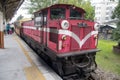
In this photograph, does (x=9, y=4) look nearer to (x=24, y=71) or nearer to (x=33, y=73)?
(x=24, y=71)

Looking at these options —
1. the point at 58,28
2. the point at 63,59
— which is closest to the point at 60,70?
the point at 63,59

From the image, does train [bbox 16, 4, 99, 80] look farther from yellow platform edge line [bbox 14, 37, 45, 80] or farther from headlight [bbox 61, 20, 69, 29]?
yellow platform edge line [bbox 14, 37, 45, 80]

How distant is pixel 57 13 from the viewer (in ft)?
23.5

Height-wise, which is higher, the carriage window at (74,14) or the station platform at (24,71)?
the carriage window at (74,14)

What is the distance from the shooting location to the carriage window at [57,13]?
23.1ft

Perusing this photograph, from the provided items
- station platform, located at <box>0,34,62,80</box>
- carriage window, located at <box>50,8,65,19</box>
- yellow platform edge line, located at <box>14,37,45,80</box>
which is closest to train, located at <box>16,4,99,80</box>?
carriage window, located at <box>50,8,65,19</box>

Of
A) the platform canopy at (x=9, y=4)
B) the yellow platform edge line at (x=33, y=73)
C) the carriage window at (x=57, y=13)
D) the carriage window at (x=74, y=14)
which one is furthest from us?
the platform canopy at (x=9, y=4)

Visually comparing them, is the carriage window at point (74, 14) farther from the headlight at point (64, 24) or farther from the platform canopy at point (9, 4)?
the platform canopy at point (9, 4)

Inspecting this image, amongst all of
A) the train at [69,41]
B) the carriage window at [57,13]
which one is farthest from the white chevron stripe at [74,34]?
the carriage window at [57,13]

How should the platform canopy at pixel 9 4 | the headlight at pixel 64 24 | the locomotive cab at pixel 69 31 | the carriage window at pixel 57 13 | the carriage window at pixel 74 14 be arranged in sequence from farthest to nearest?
the platform canopy at pixel 9 4
the carriage window at pixel 74 14
the carriage window at pixel 57 13
the locomotive cab at pixel 69 31
the headlight at pixel 64 24

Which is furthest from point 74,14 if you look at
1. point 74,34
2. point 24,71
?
point 24,71

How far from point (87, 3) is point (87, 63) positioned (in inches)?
1215

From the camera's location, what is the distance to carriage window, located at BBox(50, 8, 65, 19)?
704 cm

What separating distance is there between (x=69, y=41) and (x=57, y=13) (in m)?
1.35
